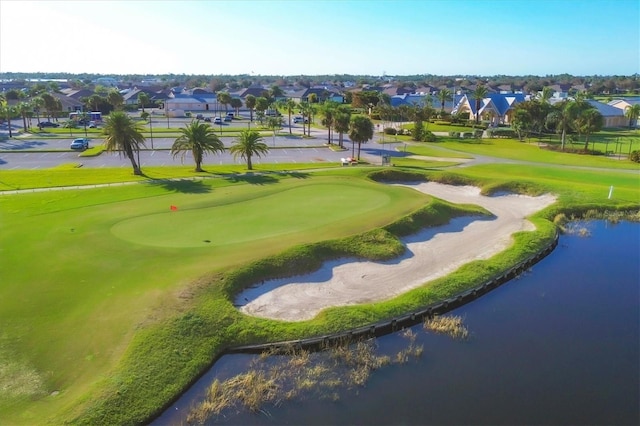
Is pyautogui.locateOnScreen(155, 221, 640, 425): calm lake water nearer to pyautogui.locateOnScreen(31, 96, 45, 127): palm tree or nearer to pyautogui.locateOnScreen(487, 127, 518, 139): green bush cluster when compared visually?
pyautogui.locateOnScreen(487, 127, 518, 139): green bush cluster

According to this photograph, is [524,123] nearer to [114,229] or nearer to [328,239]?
[328,239]

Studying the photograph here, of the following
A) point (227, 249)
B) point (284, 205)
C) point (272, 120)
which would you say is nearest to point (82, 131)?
point (272, 120)

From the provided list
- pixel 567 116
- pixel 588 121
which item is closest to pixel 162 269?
pixel 567 116

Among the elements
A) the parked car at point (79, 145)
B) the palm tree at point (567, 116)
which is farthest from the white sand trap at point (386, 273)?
the parked car at point (79, 145)

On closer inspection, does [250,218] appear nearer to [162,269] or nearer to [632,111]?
[162,269]

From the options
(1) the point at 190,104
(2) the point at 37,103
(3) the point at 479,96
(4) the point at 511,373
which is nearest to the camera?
(4) the point at 511,373

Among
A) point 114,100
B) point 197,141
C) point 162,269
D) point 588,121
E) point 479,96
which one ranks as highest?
point 479,96
